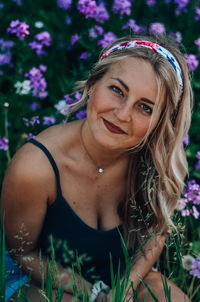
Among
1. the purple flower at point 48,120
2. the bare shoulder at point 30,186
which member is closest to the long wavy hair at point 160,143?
the bare shoulder at point 30,186

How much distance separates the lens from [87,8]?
2771 millimetres

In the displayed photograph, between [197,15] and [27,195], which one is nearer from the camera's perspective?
[27,195]

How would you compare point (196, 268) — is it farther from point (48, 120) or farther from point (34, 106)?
point (34, 106)

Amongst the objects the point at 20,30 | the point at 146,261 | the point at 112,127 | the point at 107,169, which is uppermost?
the point at 20,30

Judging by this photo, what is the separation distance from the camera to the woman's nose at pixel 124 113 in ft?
5.77

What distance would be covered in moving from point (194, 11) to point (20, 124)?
1.84 metres

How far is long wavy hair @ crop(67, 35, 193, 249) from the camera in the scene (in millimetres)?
1845

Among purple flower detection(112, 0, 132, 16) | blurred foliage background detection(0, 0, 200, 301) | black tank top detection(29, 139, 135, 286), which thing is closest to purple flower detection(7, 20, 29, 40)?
blurred foliage background detection(0, 0, 200, 301)

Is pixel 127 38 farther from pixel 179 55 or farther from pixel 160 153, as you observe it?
pixel 160 153

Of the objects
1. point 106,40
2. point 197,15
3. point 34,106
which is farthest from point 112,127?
point 197,15

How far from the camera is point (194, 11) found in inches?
140

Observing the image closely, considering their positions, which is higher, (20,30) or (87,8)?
(87,8)

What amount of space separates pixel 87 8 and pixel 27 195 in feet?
4.81

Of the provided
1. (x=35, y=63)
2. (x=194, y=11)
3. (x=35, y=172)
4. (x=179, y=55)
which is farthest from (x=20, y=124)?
(x=194, y=11)
